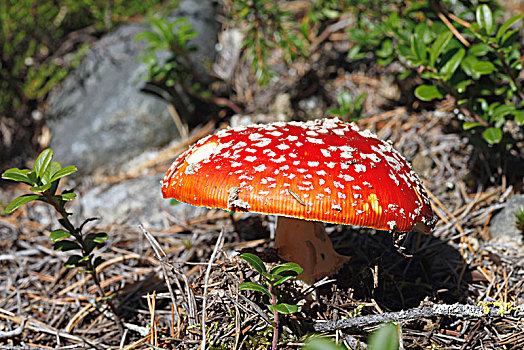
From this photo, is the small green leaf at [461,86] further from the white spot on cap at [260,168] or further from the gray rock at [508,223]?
the white spot on cap at [260,168]

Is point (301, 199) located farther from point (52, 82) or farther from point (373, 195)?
point (52, 82)

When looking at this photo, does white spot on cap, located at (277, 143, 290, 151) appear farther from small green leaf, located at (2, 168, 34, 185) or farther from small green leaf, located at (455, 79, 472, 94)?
small green leaf, located at (455, 79, 472, 94)

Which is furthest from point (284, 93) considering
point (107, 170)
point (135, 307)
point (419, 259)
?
point (135, 307)

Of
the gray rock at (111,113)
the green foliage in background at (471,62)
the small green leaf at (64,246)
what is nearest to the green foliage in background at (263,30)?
the gray rock at (111,113)

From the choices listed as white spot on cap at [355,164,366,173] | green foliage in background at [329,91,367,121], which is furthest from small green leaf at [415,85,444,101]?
white spot on cap at [355,164,366,173]

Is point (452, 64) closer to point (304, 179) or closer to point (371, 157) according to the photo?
point (371, 157)
